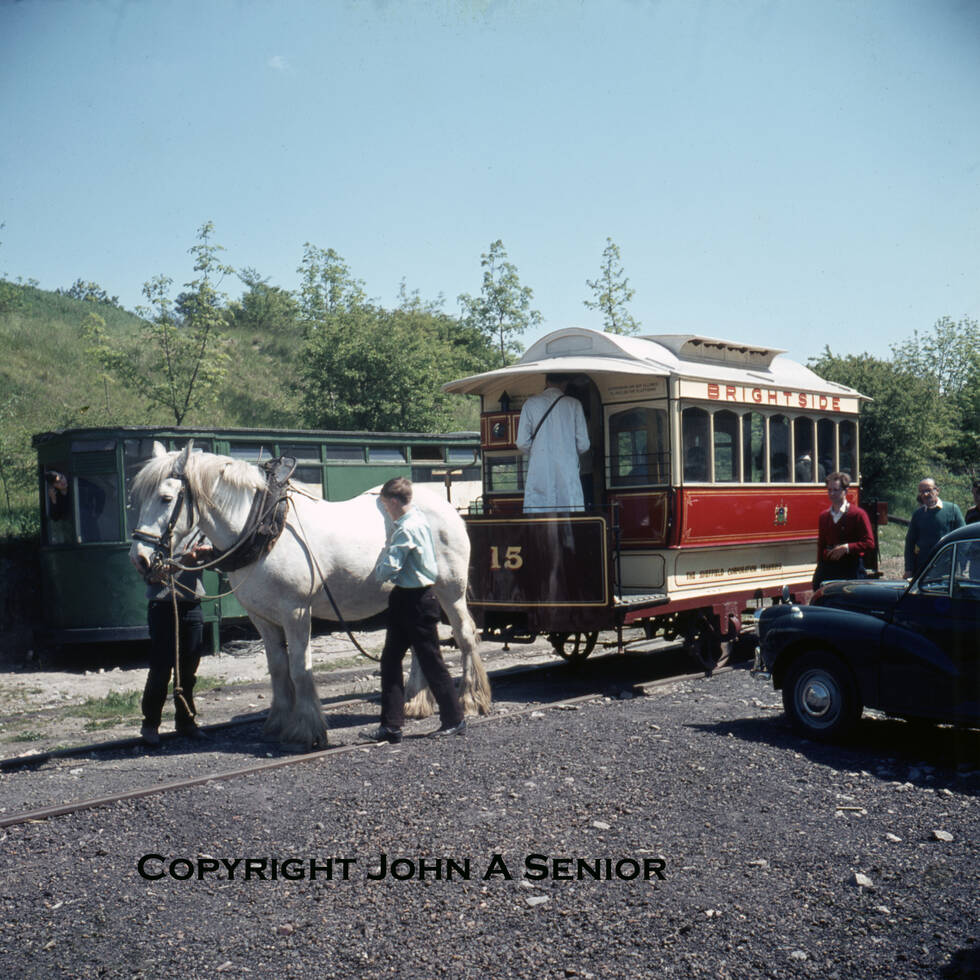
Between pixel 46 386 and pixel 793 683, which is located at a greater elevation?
pixel 46 386

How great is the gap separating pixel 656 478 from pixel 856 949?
6030mm

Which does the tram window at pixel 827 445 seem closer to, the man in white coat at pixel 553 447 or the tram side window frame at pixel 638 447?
the tram side window frame at pixel 638 447

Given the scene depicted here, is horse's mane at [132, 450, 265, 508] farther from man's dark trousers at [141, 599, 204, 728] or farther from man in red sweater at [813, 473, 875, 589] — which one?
man in red sweater at [813, 473, 875, 589]

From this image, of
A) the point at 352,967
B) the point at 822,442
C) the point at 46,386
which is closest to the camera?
the point at 352,967

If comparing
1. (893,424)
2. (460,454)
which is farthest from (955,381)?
(460,454)

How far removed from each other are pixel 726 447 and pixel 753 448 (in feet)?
1.89

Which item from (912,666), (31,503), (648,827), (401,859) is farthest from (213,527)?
(31,503)

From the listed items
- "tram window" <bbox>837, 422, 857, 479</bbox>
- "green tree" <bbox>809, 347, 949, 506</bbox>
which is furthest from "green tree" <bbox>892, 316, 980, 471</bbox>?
"tram window" <bbox>837, 422, 857, 479</bbox>

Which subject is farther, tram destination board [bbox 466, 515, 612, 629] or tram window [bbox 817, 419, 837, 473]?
tram window [bbox 817, 419, 837, 473]

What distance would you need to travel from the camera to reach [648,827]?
499 cm

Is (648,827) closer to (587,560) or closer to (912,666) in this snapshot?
(912,666)

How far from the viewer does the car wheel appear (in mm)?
6746

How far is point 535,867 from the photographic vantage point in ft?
14.7

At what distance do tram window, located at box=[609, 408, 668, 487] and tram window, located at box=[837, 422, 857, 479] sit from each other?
3635mm
